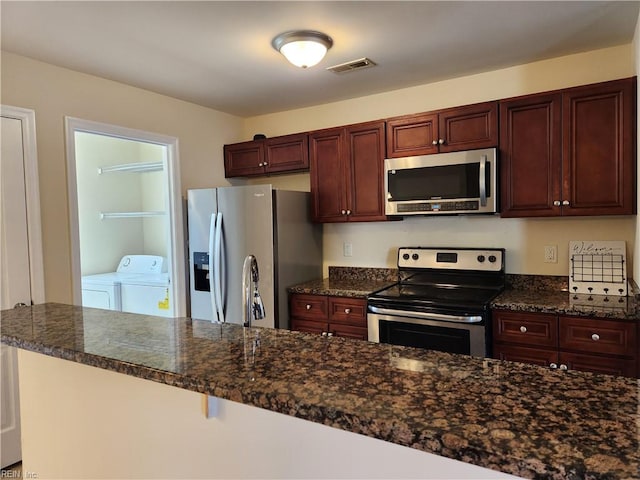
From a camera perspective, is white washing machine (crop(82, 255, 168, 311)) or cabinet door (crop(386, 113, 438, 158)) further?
white washing machine (crop(82, 255, 168, 311))

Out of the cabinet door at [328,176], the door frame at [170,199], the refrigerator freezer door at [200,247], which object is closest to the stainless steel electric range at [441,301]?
the cabinet door at [328,176]

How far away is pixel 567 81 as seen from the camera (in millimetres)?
2801

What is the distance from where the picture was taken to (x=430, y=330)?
2.71 m

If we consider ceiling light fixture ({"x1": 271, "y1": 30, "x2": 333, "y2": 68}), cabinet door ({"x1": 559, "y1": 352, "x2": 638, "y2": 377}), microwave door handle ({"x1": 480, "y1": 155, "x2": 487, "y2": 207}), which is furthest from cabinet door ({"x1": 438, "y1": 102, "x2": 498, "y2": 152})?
cabinet door ({"x1": 559, "y1": 352, "x2": 638, "y2": 377})

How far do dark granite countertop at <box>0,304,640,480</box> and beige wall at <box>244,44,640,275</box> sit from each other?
209 centimetres

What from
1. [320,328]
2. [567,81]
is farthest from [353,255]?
[567,81]

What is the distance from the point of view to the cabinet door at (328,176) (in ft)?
11.2

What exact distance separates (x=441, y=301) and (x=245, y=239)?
1517 mm

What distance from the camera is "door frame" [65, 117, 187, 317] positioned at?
283 cm

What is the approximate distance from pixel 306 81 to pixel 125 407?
8.46 feet

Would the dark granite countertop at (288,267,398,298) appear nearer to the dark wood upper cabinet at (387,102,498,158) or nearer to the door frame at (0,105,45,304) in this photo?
the dark wood upper cabinet at (387,102,498,158)

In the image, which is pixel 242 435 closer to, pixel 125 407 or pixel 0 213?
pixel 125 407

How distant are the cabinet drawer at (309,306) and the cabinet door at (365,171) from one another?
694 millimetres

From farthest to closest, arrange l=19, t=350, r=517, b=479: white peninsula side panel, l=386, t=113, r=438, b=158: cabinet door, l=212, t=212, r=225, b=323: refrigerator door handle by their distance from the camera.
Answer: l=212, t=212, r=225, b=323: refrigerator door handle, l=386, t=113, r=438, b=158: cabinet door, l=19, t=350, r=517, b=479: white peninsula side panel
